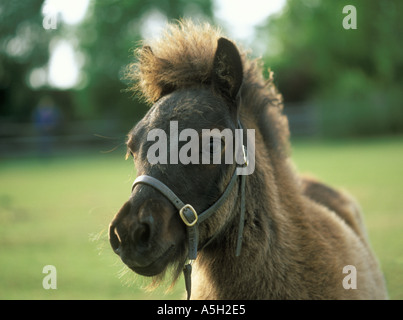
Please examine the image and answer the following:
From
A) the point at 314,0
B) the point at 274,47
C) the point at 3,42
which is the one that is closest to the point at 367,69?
the point at 314,0

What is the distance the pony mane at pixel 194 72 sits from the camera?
9.19ft

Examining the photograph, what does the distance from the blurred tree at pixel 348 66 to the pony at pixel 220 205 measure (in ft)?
83.5

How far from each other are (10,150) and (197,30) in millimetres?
24532

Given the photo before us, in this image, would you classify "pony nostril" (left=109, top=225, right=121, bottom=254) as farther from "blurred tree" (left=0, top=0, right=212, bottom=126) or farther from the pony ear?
"blurred tree" (left=0, top=0, right=212, bottom=126)

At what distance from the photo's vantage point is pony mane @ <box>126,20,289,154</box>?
2.80 m

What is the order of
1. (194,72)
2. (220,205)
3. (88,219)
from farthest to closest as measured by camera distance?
(88,219), (194,72), (220,205)

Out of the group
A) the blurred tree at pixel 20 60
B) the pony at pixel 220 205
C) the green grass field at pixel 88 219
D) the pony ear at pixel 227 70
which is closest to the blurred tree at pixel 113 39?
the blurred tree at pixel 20 60

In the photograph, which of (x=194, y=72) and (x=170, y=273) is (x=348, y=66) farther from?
(x=170, y=273)

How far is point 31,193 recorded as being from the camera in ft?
43.7

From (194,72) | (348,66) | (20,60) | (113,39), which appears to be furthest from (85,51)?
(194,72)

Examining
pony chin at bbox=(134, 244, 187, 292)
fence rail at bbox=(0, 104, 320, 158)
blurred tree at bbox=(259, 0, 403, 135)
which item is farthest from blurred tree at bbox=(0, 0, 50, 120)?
pony chin at bbox=(134, 244, 187, 292)

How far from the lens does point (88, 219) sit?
31.9 feet

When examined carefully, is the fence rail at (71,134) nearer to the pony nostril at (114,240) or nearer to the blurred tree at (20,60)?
the blurred tree at (20,60)

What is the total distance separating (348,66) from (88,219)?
1166 inches
